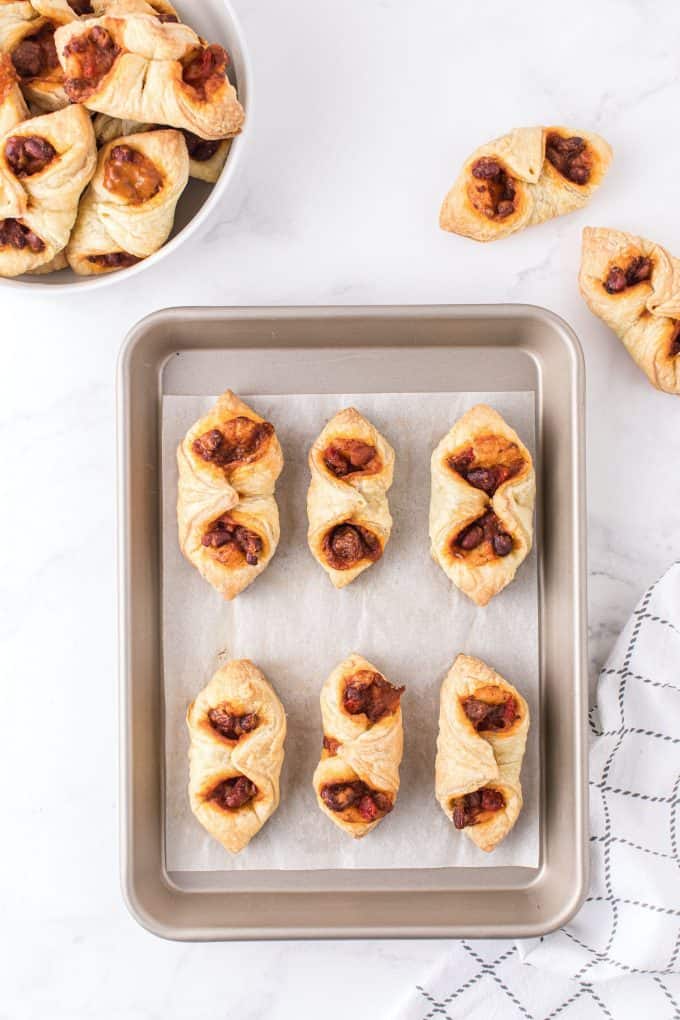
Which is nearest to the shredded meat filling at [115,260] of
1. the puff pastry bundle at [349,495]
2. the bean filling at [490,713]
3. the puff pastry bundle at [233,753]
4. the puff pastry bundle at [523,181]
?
the puff pastry bundle at [349,495]

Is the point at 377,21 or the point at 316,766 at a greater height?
the point at 377,21

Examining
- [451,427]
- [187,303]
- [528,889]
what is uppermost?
[187,303]

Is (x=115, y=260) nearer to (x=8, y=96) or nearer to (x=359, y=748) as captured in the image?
(x=8, y=96)

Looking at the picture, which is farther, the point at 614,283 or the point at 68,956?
the point at 68,956

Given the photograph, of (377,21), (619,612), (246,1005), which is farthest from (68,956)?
(377,21)

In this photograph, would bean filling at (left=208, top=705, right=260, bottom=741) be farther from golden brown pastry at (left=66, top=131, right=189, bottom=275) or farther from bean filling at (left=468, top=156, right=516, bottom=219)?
bean filling at (left=468, top=156, right=516, bottom=219)

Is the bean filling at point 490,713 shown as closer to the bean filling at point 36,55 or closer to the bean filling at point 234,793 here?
the bean filling at point 234,793

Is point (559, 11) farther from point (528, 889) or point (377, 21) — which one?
point (528, 889)

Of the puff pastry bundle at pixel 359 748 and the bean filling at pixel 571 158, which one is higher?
the bean filling at pixel 571 158
